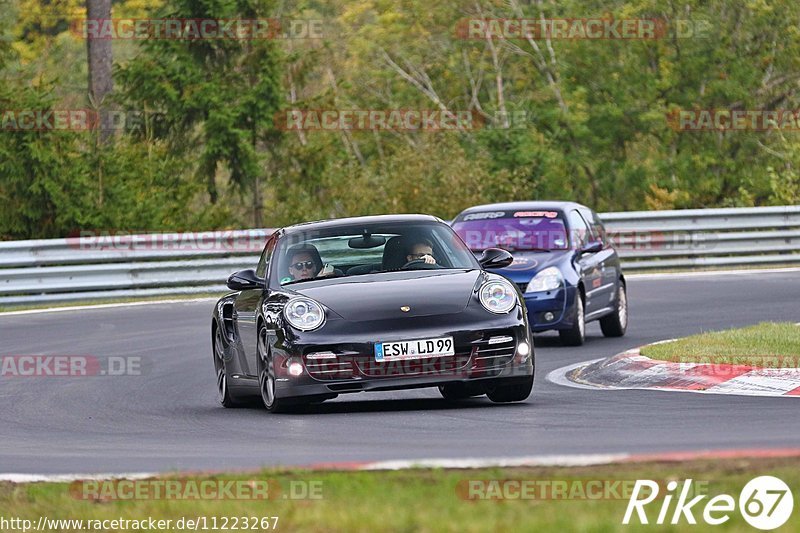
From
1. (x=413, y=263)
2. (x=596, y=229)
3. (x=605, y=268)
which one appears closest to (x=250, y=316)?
(x=413, y=263)

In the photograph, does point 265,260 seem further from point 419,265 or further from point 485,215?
point 485,215

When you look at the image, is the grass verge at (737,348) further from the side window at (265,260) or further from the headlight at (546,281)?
the side window at (265,260)

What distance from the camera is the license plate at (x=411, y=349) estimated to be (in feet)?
34.9

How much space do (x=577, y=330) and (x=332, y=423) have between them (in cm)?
692

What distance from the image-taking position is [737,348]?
44.0ft

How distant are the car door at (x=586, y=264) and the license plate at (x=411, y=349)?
6.70 meters

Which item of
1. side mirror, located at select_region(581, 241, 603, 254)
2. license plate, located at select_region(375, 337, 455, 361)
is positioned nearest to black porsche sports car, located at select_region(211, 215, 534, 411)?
license plate, located at select_region(375, 337, 455, 361)

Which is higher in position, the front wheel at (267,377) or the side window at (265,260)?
the side window at (265,260)

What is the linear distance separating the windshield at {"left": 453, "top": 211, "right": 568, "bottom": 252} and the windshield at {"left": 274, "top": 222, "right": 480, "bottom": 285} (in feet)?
17.9

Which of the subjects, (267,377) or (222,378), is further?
(222,378)

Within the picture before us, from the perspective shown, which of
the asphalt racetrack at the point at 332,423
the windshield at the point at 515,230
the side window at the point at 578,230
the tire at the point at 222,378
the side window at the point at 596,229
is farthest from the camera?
the side window at the point at 596,229

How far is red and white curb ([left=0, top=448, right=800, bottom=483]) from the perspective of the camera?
24.0ft

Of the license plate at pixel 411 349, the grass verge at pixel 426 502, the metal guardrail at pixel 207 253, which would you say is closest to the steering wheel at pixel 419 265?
the license plate at pixel 411 349

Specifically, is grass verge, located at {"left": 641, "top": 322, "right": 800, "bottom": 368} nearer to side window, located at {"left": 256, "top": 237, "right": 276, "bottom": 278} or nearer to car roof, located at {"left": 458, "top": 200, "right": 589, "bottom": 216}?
side window, located at {"left": 256, "top": 237, "right": 276, "bottom": 278}
